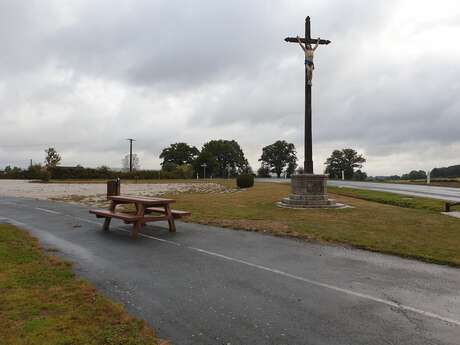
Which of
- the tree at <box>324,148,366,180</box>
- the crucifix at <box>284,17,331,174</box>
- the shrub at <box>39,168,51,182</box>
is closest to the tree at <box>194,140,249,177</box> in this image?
the tree at <box>324,148,366,180</box>

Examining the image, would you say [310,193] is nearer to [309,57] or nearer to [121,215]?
[309,57]

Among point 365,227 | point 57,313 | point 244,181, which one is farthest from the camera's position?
point 244,181

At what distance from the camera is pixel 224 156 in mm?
102438

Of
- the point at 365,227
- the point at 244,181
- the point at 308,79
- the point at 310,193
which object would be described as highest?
the point at 308,79

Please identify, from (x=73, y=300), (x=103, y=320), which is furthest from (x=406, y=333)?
(x=73, y=300)

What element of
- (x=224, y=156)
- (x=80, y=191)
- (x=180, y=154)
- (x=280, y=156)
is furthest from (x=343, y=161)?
(x=80, y=191)

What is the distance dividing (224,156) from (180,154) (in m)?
12.7

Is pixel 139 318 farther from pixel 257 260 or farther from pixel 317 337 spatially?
pixel 257 260

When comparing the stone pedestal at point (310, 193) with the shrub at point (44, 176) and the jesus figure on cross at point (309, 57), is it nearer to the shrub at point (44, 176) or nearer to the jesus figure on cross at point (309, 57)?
the jesus figure on cross at point (309, 57)

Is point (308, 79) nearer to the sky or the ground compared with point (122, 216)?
nearer to the sky

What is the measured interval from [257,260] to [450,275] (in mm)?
2715

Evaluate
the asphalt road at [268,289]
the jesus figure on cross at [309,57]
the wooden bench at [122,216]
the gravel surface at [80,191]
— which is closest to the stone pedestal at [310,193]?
the jesus figure on cross at [309,57]

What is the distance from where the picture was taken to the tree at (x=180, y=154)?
104 m

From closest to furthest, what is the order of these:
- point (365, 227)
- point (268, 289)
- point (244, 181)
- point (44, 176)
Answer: point (268, 289) → point (365, 227) → point (244, 181) → point (44, 176)
